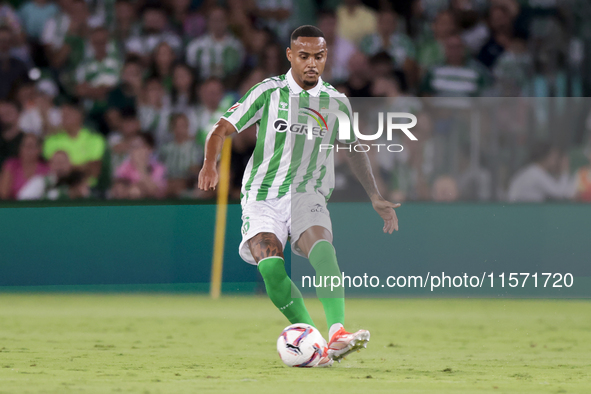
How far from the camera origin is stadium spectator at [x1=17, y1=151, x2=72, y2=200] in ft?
34.9

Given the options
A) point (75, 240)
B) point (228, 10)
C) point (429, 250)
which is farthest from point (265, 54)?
point (429, 250)

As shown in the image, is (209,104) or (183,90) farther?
(183,90)

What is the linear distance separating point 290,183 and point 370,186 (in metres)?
0.58

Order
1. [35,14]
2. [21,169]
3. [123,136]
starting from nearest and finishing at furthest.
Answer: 1. [21,169]
2. [123,136]
3. [35,14]

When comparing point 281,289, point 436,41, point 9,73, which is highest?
point 436,41

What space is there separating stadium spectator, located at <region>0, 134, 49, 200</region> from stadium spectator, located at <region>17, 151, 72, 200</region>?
0.30 ft

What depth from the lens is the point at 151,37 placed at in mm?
12453

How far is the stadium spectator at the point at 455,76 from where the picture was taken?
11156 mm

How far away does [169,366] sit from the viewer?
5.31 meters

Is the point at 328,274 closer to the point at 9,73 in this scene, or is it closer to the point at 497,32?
the point at 497,32

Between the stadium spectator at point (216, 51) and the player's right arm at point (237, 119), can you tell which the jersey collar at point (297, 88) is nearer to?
the player's right arm at point (237, 119)

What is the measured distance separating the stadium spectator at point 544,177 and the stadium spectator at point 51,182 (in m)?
5.18

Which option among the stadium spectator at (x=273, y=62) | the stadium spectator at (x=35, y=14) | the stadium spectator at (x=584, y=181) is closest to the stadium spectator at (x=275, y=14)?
the stadium spectator at (x=273, y=62)

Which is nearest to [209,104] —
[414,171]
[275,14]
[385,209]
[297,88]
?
[275,14]
